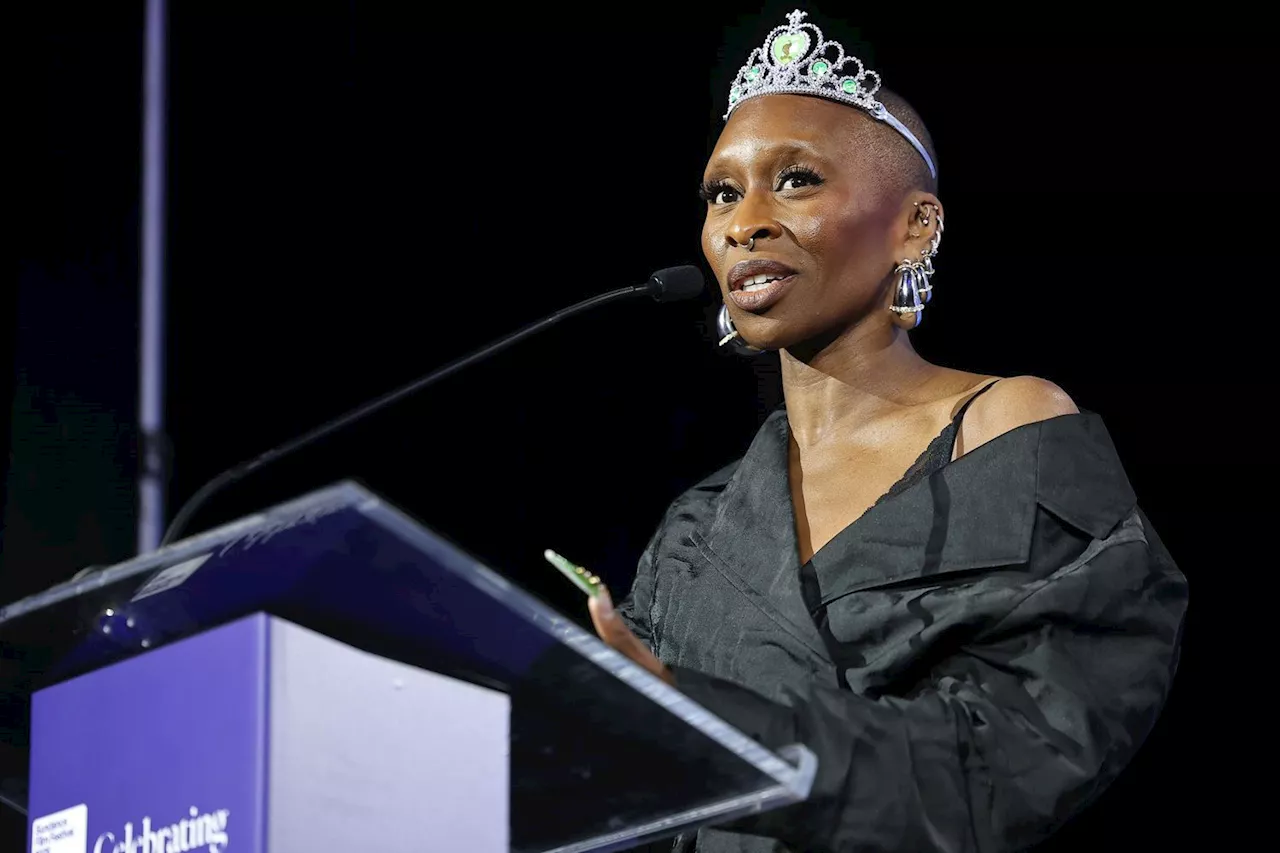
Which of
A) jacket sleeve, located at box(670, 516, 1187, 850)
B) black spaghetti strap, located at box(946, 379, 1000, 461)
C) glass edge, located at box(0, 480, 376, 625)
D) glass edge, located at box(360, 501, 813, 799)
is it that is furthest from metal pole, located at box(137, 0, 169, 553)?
glass edge, located at box(360, 501, 813, 799)

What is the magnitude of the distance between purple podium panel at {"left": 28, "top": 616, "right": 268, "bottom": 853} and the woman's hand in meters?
0.26

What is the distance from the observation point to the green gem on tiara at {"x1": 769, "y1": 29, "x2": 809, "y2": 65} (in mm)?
2287

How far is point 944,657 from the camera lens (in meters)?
1.84

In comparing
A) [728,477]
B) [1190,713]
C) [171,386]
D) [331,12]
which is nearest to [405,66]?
[331,12]

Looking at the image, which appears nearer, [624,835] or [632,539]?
[624,835]

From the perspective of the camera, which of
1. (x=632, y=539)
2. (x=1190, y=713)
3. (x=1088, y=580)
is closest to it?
(x=1088, y=580)

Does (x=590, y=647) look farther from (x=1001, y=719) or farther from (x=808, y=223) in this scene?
(x=808, y=223)

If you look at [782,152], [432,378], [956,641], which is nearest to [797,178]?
[782,152]

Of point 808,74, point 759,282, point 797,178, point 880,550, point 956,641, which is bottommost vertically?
point 956,641

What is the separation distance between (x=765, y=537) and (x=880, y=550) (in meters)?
0.19

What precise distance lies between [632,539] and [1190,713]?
1.04 m

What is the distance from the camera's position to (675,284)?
223cm

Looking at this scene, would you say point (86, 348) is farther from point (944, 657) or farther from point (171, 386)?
point (944, 657)

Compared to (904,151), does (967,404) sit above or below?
below
